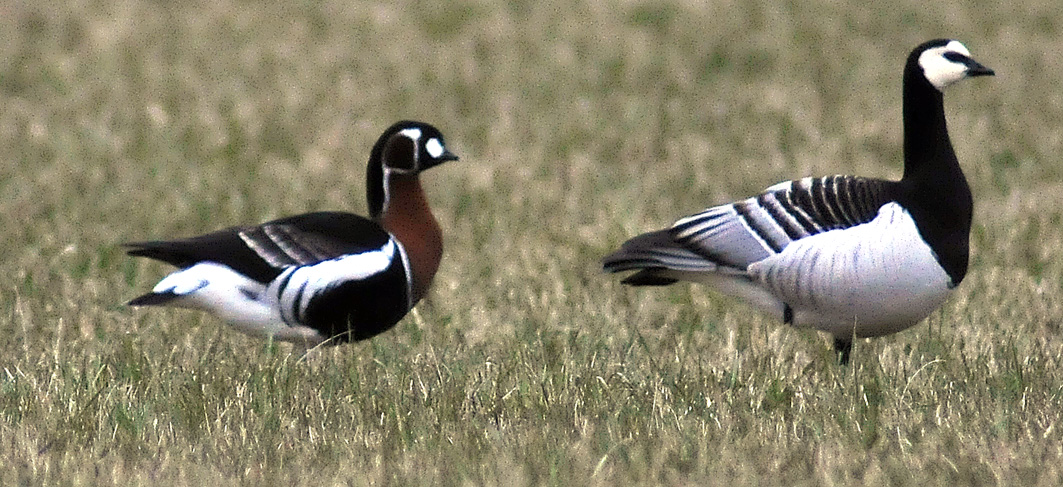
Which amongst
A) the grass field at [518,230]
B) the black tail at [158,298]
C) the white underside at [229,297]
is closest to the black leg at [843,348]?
the grass field at [518,230]

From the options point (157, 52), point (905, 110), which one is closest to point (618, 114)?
point (157, 52)

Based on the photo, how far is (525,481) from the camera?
4.93 metres

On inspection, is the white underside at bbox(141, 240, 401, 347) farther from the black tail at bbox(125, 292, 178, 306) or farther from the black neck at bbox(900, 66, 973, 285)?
the black neck at bbox(900, 66, 973, 285)

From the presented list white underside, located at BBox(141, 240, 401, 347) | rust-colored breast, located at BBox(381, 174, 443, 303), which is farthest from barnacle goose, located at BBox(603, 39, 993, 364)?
white underside, located at BBox(141, 240, 401, 347)

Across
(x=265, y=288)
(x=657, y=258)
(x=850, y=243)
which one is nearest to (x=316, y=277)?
(x=265, y=288)

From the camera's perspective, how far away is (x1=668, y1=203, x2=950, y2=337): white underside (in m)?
6.22

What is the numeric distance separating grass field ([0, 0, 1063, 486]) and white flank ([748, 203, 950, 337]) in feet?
0.76

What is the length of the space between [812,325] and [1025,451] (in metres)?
1.51

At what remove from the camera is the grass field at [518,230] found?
17.6 feet

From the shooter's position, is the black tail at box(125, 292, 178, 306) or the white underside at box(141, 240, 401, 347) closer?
the black tail at box(125, 292, 178, 306)

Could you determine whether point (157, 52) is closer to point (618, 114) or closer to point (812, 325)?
point (618, 114)

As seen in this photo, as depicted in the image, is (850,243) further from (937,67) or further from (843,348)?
(937,67)

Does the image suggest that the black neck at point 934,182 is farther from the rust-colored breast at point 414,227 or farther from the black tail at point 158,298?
the black tail at point 158,298

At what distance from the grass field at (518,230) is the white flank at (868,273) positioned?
0.76ft
